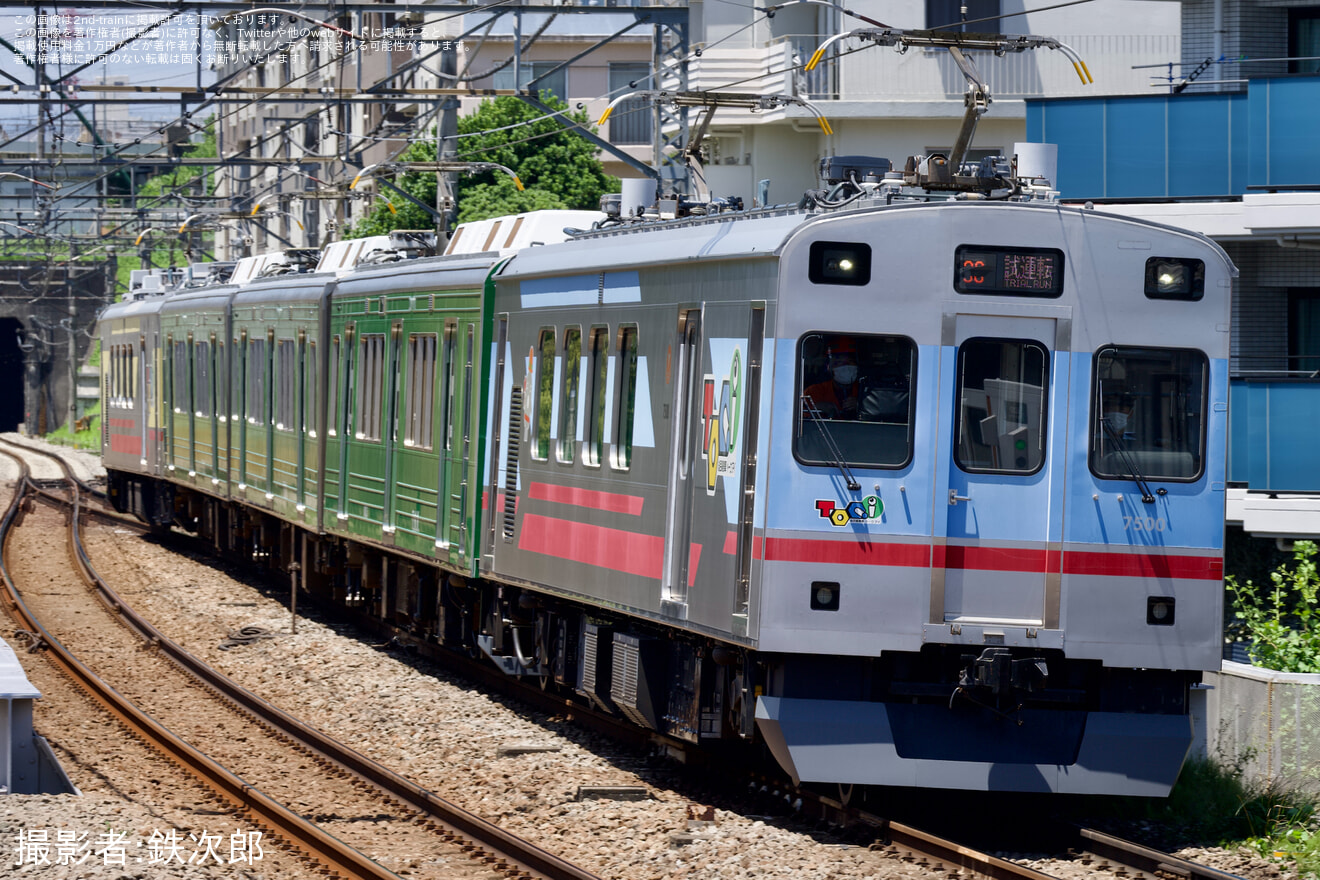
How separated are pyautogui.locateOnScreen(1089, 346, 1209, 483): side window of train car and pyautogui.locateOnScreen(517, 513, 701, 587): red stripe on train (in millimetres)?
2089

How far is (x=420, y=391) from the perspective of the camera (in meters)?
15.4

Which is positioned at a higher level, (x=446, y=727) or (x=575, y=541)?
(x=575, y=541)

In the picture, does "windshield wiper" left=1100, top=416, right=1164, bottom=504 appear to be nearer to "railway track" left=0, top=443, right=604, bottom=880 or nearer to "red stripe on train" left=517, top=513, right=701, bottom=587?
"red stripe on train" left=517, top=513, right=701, bottom=587

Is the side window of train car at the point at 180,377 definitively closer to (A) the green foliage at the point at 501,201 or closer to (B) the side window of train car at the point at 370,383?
(B) the side window of train car at the point at 370,383

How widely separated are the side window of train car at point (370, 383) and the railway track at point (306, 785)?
2410 mm

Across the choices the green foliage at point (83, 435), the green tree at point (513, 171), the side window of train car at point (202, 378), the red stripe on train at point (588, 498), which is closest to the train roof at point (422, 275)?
the red stripe on train at point (588, 498)

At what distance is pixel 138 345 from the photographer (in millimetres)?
29656

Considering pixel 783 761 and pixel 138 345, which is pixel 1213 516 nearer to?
pixel 783 761

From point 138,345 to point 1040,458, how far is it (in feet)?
73.8

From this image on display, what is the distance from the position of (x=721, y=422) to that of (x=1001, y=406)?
1.37 meters

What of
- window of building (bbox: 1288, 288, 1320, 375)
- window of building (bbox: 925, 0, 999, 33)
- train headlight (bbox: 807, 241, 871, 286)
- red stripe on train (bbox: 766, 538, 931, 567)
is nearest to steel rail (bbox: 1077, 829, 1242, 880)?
red stripe on train (bbox: 766, 538, 931, 567)

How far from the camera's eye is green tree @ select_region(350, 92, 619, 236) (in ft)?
122

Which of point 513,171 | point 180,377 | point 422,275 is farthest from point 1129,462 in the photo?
point 513,171

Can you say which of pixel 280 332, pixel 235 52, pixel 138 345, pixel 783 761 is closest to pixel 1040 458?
pixel 783 761
